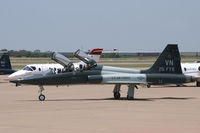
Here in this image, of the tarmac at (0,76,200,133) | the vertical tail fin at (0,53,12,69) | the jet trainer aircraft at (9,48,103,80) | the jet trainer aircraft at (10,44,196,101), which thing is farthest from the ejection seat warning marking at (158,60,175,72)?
the vertical tail fin at (0,53,12,69)

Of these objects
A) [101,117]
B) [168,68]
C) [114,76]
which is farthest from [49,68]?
[101,117]

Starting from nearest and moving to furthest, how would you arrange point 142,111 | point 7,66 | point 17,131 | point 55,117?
point 17,131
point 55,117
point 142,111
point 7,66

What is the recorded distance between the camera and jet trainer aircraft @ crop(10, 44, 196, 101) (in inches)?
1089

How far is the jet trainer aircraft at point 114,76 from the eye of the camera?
2766 cm

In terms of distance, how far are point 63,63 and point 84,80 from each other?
164 cm

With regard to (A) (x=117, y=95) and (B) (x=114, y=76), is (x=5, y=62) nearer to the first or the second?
(A) (x=117, y=95)

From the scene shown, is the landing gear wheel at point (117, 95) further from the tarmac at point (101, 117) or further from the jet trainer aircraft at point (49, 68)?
the tarmac at point (101, 117)

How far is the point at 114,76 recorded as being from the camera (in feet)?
91.4

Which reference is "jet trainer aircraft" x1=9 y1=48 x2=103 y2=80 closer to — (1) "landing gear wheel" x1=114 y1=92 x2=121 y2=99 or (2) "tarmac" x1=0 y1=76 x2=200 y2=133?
(1) "landing gear wheel" x1=114 y1=92 x2=121 y2=99

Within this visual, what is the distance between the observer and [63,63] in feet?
94.6

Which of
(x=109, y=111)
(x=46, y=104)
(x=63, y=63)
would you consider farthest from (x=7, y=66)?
(x=109, y=111)

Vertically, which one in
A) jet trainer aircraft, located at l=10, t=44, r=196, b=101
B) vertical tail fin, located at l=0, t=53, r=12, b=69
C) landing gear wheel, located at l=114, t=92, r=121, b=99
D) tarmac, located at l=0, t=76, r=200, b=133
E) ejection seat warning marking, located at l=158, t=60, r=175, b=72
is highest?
vertical tail fin, located at l=0, t=53, r=12, b=69

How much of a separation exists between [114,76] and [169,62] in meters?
2.93

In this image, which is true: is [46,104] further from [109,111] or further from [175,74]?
[175,74]
